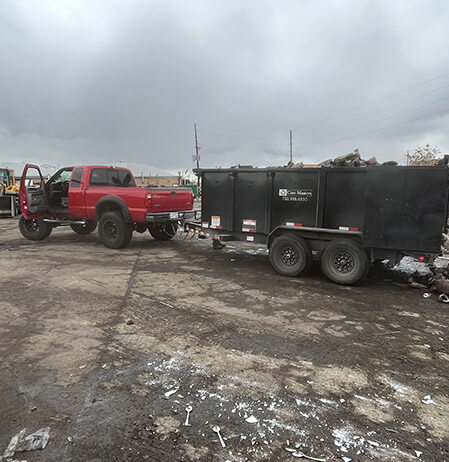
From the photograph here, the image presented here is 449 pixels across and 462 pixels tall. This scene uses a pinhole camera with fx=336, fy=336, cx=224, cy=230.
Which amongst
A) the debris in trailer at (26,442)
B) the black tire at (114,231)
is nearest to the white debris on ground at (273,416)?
the debris in trailer at (26,442)

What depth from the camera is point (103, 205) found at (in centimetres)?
961

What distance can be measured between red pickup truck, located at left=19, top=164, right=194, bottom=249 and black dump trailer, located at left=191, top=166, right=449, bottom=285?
1.74 m

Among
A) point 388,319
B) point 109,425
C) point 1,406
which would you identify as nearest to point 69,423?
point 109,425

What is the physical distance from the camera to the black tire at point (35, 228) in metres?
10.9

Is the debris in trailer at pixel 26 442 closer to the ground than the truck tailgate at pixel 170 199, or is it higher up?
closer to the ground

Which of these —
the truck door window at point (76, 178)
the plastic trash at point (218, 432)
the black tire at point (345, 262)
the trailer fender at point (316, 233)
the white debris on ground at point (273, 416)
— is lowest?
the plastic trash at point (218, 432)

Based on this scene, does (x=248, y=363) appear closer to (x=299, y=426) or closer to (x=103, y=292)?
(x=299, y=426)

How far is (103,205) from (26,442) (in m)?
7.82

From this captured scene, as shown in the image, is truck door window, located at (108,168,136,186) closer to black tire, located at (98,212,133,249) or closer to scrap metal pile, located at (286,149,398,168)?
black tire, located at (98,212,133,249)

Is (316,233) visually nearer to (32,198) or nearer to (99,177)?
(99,177)

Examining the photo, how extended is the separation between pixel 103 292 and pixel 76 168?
18.7 feet

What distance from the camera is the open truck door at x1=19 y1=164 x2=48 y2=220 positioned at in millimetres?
10328

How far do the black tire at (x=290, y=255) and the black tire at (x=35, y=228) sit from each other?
7.77 meters

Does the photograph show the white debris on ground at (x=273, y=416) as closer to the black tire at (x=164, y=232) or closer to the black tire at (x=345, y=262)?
the black tire at (x=345, y=262)
